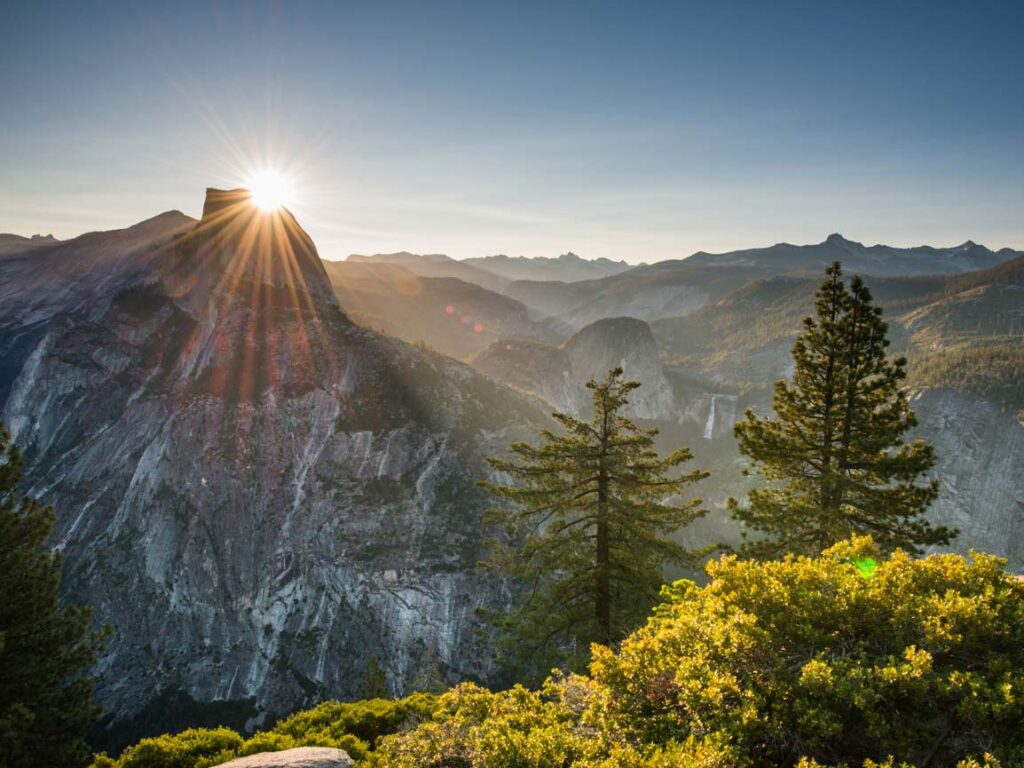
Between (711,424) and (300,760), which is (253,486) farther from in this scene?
(711,424)

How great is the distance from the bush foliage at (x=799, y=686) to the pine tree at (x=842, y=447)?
706 centimetres

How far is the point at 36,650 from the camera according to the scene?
1620cm

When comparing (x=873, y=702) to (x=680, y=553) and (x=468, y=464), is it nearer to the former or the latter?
(x=680, y=553)

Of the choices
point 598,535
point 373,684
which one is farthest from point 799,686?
point 373,684

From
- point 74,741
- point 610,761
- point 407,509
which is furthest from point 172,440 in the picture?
point 610,761

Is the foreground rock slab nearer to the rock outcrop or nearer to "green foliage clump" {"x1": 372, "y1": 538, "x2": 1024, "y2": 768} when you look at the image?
"green foliage clump" {"x1": 372, "y1": 538, "x2": 1024, "y2": 768}

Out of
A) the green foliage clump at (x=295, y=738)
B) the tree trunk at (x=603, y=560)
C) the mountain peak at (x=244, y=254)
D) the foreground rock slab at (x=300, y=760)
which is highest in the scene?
the mountain peak at (x=244, y=254)

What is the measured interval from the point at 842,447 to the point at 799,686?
12.4 m

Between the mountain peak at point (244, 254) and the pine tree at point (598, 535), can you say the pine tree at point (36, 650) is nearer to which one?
the pine tree at point (598, 535)

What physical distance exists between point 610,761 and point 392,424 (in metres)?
50.7

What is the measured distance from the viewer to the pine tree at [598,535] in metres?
16.3

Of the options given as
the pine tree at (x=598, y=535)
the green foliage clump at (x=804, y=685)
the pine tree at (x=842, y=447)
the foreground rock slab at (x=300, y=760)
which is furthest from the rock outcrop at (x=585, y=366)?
the green foliage clump at (x=804, y=685)

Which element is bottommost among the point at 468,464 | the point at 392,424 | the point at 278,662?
the point at 278,662

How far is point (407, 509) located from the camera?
50.2 metres
